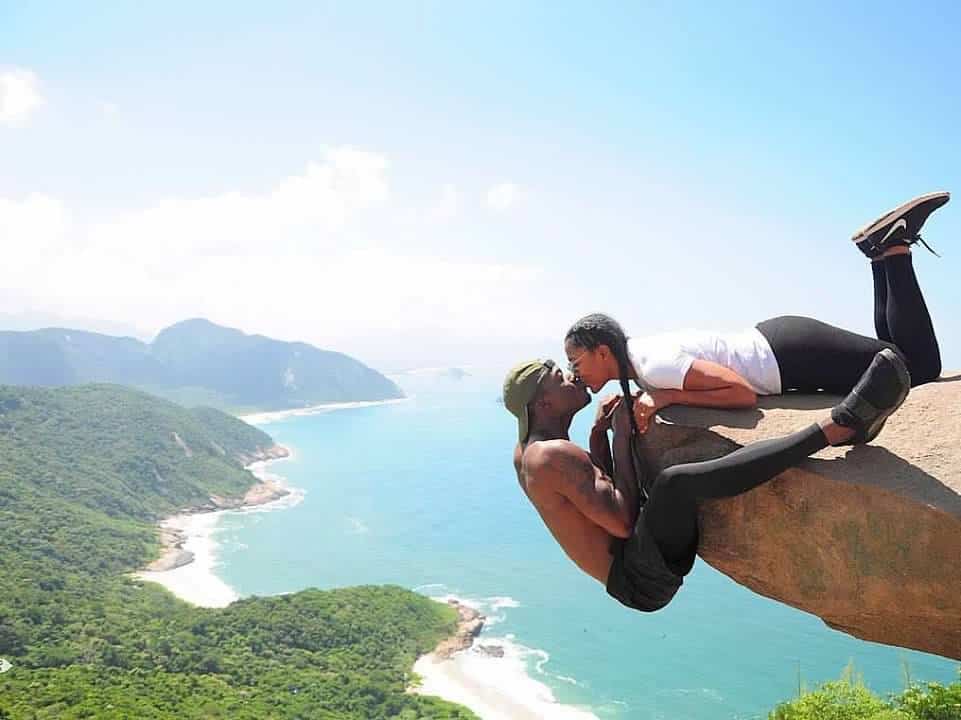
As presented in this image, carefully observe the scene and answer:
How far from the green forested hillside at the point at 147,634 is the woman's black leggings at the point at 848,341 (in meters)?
28.5

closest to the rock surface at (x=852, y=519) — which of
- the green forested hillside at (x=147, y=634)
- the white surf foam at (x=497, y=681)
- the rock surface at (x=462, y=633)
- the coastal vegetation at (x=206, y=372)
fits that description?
the green forested hillside at (x=147, y=634)

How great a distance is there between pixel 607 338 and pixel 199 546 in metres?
67.4

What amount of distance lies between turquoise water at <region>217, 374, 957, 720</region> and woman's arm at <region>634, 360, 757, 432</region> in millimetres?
31439

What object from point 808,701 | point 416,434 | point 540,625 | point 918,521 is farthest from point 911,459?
point 416,434

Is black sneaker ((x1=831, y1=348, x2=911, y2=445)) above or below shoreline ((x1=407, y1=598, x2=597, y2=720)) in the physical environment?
above

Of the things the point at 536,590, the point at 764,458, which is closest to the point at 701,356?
the point at 764,458

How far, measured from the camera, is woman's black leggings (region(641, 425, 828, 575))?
10.4ft

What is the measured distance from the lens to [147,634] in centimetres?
3850

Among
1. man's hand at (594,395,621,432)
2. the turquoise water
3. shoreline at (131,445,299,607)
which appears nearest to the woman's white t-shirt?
man's hand at (594,395,621,432)

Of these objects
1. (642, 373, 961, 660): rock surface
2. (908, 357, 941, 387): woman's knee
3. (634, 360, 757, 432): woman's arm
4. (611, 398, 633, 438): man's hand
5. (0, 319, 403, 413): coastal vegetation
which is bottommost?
(0, 319, 403, 413): coastal vegetation

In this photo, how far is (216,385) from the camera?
601 ft

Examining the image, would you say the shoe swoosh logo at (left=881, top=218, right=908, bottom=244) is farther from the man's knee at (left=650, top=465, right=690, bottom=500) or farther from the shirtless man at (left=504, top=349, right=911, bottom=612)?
the man's knee at (left=650, top=465, right=690, bottom=500)

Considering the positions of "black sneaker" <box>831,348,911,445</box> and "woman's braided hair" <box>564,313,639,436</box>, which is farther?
"woman's braided hair" <box>564,313,639,436</box>

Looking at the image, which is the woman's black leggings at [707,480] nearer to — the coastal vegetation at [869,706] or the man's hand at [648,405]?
the man's hand at [648,405]
